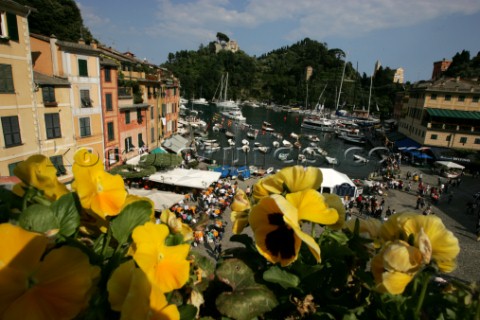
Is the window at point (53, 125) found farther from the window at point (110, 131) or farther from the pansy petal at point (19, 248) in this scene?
the pansy petal at point (19, 248)

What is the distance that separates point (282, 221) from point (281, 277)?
12.3 inches

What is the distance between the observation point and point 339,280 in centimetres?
149

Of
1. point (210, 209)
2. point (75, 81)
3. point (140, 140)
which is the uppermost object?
point (75, 81)

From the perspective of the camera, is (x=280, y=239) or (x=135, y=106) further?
(x=135, y=106)

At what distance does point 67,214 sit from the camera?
1.13m

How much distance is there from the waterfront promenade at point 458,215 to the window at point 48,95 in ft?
39.2

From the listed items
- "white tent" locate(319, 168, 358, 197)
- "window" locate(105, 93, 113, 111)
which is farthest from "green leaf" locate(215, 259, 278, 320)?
"window" locate(105, 93, 113, 111)

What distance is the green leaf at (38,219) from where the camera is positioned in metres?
1.04

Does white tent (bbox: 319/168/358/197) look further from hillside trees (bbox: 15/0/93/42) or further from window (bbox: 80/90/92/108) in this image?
hillside trees (bbox: 15/0/93/42)

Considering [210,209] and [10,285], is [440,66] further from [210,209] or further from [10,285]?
[10,285]

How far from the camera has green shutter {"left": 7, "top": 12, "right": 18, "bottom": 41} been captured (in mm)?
14516

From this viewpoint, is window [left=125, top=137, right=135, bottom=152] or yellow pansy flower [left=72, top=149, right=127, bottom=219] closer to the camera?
yellow pansy flower [left=72, top=149, right=127, bottom=219]

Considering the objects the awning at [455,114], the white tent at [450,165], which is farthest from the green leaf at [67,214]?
the awning at [455,114]

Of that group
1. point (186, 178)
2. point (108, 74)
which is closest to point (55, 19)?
point (108, 74)
